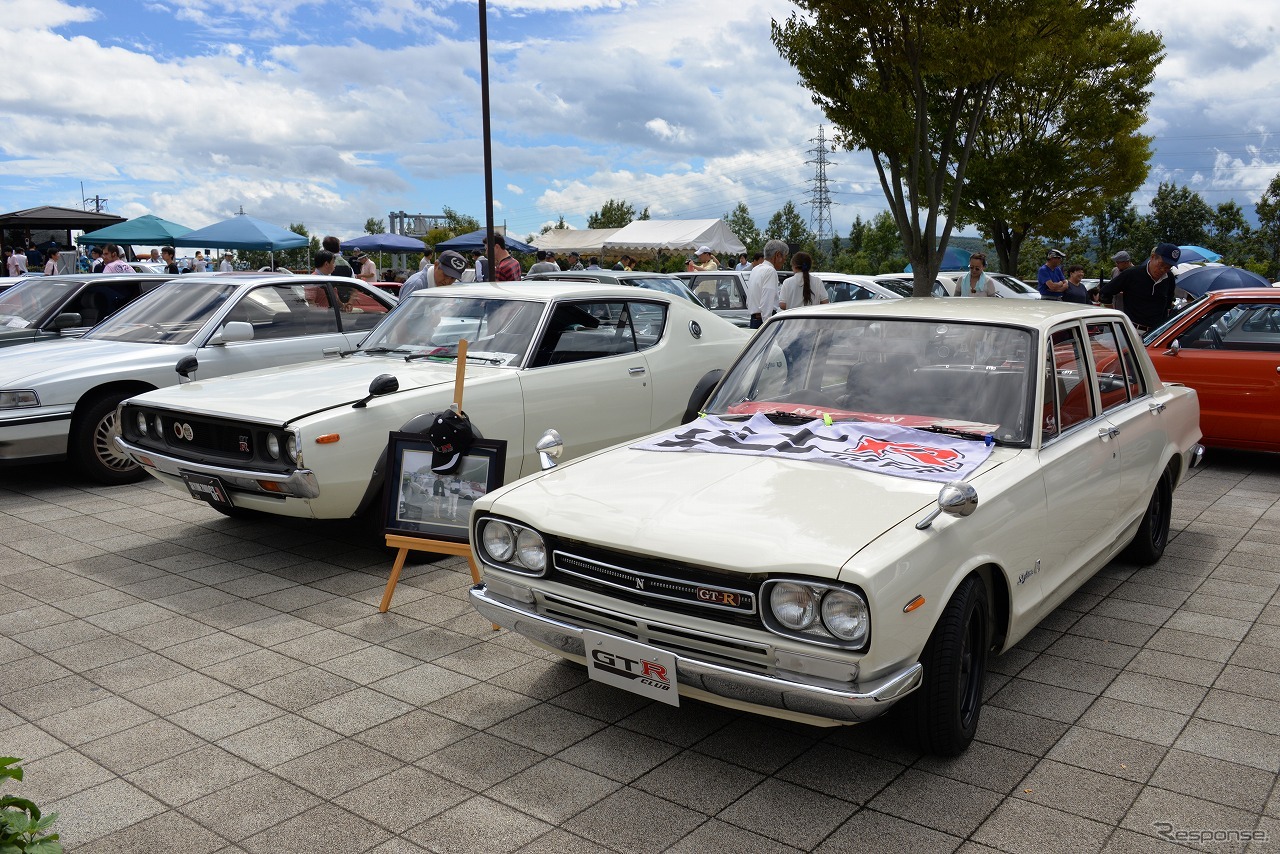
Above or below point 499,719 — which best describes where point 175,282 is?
above

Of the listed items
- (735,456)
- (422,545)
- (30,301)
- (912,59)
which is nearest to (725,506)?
(735,456)

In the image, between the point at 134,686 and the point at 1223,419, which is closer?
the point at 134,686

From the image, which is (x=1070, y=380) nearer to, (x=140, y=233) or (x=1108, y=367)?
(x=1108, y=367)

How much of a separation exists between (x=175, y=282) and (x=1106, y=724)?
8.49 m

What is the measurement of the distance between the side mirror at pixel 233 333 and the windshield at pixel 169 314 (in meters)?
0.42

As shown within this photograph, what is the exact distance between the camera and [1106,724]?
3.94m

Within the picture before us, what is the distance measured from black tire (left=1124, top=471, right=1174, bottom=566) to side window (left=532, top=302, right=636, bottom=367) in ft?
11.5

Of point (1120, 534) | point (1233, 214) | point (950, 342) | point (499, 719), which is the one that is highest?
point (1233, 214)

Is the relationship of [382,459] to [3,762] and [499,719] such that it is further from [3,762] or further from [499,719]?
[3,762]

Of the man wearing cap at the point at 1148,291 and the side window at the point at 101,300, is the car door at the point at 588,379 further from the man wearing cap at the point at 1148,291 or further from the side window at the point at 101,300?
the man wearing cap at the point at 1148,291

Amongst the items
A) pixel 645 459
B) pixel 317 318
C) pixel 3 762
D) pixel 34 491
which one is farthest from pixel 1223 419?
pixel 34 491

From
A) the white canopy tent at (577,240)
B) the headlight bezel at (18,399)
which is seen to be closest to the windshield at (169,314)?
the headlight bezel at (18,399)

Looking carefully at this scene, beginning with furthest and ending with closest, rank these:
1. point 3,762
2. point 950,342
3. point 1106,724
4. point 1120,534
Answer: point 1120,534 → point 950,342 → point 1106,724 → point 3,762

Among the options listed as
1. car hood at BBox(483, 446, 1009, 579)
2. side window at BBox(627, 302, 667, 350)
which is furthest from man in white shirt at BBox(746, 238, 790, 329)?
car hood at BBox(483, 446, 1009, 579)
